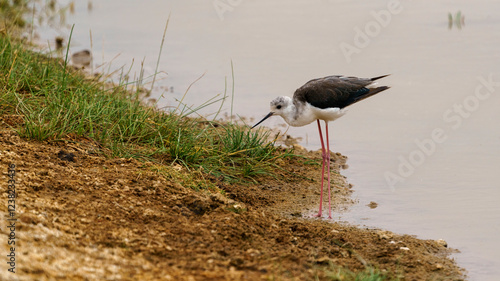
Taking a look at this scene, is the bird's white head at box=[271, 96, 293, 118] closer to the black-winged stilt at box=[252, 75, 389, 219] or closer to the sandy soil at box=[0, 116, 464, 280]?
the black-winged stilt at box=[252, 75, 389, 219]

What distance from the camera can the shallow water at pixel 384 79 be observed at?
596 centimetres

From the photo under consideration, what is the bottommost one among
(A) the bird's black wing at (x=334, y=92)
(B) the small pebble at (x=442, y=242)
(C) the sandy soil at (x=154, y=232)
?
(C) the sandy soil at (x=154, y=232)

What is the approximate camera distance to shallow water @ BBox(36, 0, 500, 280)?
596 centimetres

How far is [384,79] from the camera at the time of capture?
30.4ft

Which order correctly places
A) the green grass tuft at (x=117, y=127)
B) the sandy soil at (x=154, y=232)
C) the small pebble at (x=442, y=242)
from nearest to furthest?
the sandy soil at (x=154, y=232) < the small pebble at (x=442, y=242) < the green grass tuft at (x=117, y=127)

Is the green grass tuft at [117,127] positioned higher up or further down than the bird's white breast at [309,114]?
further down

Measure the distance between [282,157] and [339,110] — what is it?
0.88m

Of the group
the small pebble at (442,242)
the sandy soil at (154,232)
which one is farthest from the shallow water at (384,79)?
the sandy soil at (154,232)

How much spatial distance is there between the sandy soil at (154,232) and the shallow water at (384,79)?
72 centimetres

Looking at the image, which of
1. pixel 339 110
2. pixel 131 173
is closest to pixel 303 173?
pixel 339 110

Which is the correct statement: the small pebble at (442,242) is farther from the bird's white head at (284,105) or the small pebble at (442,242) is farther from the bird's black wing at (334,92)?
the bird's white head at (284,105)

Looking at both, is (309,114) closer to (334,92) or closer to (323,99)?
(323,99)

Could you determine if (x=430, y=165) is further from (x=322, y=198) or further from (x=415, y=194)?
(x=322, y=198)

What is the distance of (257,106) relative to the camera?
8797 mm
